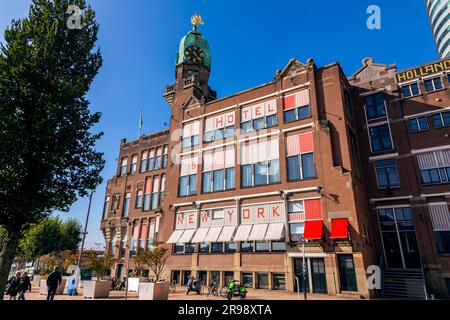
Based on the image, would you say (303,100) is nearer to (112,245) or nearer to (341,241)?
(341,241)

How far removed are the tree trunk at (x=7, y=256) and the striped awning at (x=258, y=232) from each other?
52.9ft

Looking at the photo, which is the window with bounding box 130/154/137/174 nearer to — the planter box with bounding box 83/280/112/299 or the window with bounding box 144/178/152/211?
the window with bounding box 144/178/152/211

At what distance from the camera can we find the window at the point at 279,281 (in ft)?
72.2

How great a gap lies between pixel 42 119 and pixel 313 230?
19.2 metres

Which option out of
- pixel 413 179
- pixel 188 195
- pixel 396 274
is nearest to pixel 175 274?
pixel 188 195

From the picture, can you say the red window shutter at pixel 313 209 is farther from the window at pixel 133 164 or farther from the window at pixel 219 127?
the window at pixel 133 164

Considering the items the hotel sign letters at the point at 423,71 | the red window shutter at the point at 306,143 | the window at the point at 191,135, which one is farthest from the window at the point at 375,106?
the window at the point at 191,135

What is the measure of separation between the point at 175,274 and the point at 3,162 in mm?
19427

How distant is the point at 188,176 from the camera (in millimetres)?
30781

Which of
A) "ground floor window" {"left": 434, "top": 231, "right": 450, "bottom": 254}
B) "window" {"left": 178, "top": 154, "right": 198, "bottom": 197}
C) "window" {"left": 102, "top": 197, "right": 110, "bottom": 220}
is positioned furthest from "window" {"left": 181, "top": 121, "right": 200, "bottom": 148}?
"ground floor window" {"left": 434, "top": 231, "right": 450, "bottom": 254}

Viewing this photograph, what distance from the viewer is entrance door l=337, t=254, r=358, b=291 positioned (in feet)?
63.8

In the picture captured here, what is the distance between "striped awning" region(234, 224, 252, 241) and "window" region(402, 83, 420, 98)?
2013cm

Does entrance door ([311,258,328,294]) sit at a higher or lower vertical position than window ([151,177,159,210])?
lower

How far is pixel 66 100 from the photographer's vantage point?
14.9 meters
